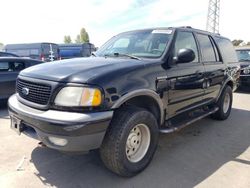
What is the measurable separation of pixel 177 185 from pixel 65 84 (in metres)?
1.76

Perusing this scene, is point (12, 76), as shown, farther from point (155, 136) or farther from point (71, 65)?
point (155, 136)

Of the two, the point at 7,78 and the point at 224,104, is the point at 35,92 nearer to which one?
the point at 7,78

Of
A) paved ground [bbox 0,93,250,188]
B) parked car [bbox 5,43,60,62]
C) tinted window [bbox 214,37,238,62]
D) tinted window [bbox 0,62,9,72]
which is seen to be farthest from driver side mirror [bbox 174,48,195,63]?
parked car [bbox 5,43,60,62]

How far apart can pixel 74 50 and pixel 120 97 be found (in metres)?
19.1

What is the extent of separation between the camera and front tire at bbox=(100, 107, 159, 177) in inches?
113

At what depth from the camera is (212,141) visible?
447 cm

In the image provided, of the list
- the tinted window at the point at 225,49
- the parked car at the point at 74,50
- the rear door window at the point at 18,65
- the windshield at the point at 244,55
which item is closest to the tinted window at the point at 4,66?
the rear door window at the point at 18,65

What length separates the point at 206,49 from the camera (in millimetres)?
4855

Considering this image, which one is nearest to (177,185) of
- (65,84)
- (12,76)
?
(65,84)

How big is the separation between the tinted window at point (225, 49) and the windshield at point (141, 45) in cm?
197

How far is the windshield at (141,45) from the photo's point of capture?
378 cm

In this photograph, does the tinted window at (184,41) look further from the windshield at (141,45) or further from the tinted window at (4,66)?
the tinted window at (4,66)

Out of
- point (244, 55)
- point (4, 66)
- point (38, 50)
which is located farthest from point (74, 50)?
point (4, 66)

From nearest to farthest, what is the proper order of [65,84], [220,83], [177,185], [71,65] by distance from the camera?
1. [65,84]
2. [177,185]
3. [71,65]
4. [220,83]
